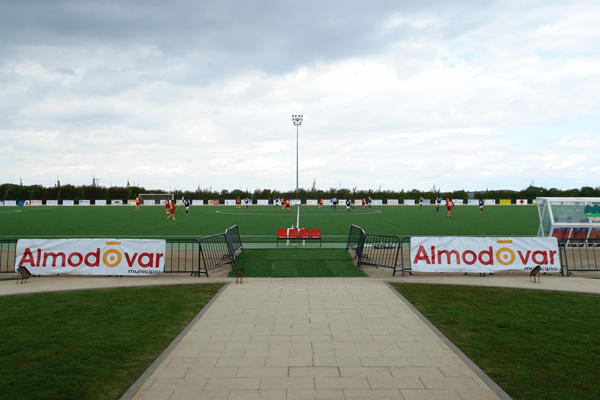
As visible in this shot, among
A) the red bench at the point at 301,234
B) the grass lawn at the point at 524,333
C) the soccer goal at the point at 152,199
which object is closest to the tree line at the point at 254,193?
the soccer goal at the point at 152,199

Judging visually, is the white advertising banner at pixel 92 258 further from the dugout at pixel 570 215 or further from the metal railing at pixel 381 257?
the dugout at pixel 570 215

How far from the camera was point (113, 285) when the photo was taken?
10852mm

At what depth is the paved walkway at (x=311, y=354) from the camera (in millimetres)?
4863

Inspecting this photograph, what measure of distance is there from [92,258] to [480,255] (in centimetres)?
1205

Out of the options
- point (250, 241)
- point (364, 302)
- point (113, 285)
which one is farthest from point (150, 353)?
point (250, 241)

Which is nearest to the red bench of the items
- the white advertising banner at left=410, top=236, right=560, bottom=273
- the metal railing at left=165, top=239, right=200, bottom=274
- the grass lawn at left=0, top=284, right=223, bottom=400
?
the metal railing at left=165, top=239, right=200, bottom=274

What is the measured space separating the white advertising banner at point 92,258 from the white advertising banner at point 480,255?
811 centimetres

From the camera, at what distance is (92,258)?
12.1 m

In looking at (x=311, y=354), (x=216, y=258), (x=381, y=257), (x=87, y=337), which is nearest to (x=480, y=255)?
(x=381, y=257)

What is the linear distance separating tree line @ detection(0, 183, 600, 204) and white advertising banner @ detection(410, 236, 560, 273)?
69161 mm

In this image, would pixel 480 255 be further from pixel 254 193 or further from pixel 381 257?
pixel 254 193

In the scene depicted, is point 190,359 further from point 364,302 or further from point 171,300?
point 364,302

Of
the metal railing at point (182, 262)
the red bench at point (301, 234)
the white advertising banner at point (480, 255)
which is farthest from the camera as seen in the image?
the red bench at point (301, 234)

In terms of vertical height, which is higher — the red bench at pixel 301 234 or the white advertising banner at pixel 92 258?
the red bench at pixel 301 234
